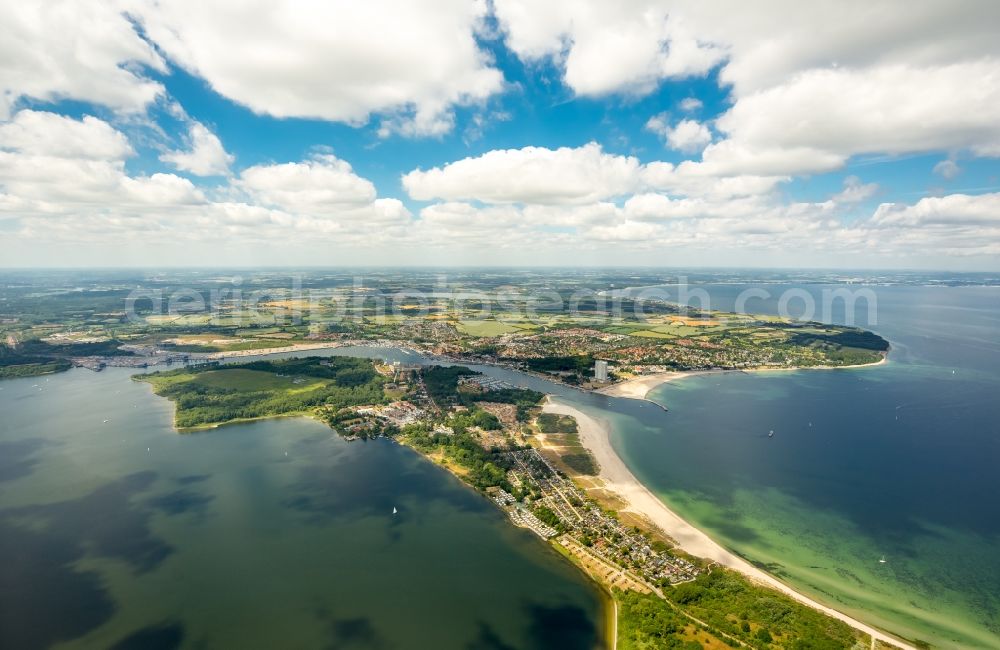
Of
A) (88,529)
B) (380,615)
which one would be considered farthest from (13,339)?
(380,615)

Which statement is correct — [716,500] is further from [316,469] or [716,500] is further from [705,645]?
[316,469]

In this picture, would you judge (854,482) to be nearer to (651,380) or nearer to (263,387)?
(651,380)

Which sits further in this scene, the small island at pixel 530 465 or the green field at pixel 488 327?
the green field at pixel 488 327

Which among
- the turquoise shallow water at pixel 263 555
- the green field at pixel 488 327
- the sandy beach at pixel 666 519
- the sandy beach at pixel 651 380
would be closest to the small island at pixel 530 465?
the sandy beach at pixel 666 519

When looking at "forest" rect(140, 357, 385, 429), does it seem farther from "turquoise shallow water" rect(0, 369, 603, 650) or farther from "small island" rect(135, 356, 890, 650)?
"turquoise shallow water" rect(0, 369, 603, 650)

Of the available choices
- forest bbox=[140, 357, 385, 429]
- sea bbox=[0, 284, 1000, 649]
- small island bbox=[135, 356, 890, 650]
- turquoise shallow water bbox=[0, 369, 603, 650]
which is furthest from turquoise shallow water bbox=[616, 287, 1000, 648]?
forest bbox=[140, 357, 385, 429]

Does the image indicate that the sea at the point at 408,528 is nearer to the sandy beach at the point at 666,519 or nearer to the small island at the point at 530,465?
the sandy beach at the point at 666,519
